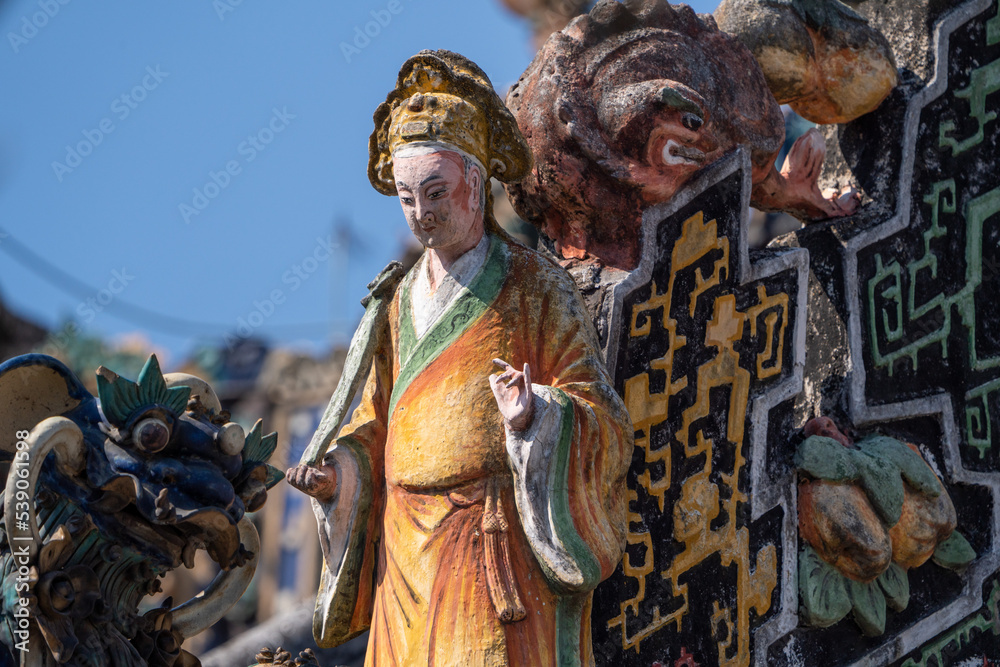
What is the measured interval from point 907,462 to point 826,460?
1.44 ft

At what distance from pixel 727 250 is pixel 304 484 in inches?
73.5

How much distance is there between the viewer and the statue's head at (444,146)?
4258mm

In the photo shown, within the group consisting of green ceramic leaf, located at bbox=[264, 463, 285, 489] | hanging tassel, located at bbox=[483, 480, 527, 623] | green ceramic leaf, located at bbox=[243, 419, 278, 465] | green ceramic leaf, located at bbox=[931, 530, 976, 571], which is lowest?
hanging tassel, located at bbox=[483, 480, 527, 623]

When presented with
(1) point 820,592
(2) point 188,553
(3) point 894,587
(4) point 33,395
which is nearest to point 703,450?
(1) point 820,592

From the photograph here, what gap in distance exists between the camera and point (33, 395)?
13.8ft

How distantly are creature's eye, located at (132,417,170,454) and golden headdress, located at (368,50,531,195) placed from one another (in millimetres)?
1064

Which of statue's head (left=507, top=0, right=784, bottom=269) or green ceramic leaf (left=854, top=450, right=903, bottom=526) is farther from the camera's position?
green ceramic leaf (left=854, top=450, right=903, bottom=526)

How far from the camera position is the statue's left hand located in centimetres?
394

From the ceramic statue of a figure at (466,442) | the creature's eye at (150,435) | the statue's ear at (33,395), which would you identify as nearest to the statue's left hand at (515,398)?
the ceramic statue of a figure at (466,442)

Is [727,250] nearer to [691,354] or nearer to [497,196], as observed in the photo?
[691,354]

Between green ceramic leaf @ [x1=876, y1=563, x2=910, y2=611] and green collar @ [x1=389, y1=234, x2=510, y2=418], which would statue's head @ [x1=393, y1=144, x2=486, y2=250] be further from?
green ceramic leaf @ [x1=876, y1=563, x2=910, y2=611]

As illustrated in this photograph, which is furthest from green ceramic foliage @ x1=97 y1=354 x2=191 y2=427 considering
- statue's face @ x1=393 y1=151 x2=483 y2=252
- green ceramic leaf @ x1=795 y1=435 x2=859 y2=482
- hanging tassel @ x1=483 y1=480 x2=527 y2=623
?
green ceramic leaf @ x1=795 y1=435 x2=859 y2=482

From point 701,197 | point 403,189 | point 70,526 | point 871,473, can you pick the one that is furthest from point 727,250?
point 70,526

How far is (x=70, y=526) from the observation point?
13.3ft
